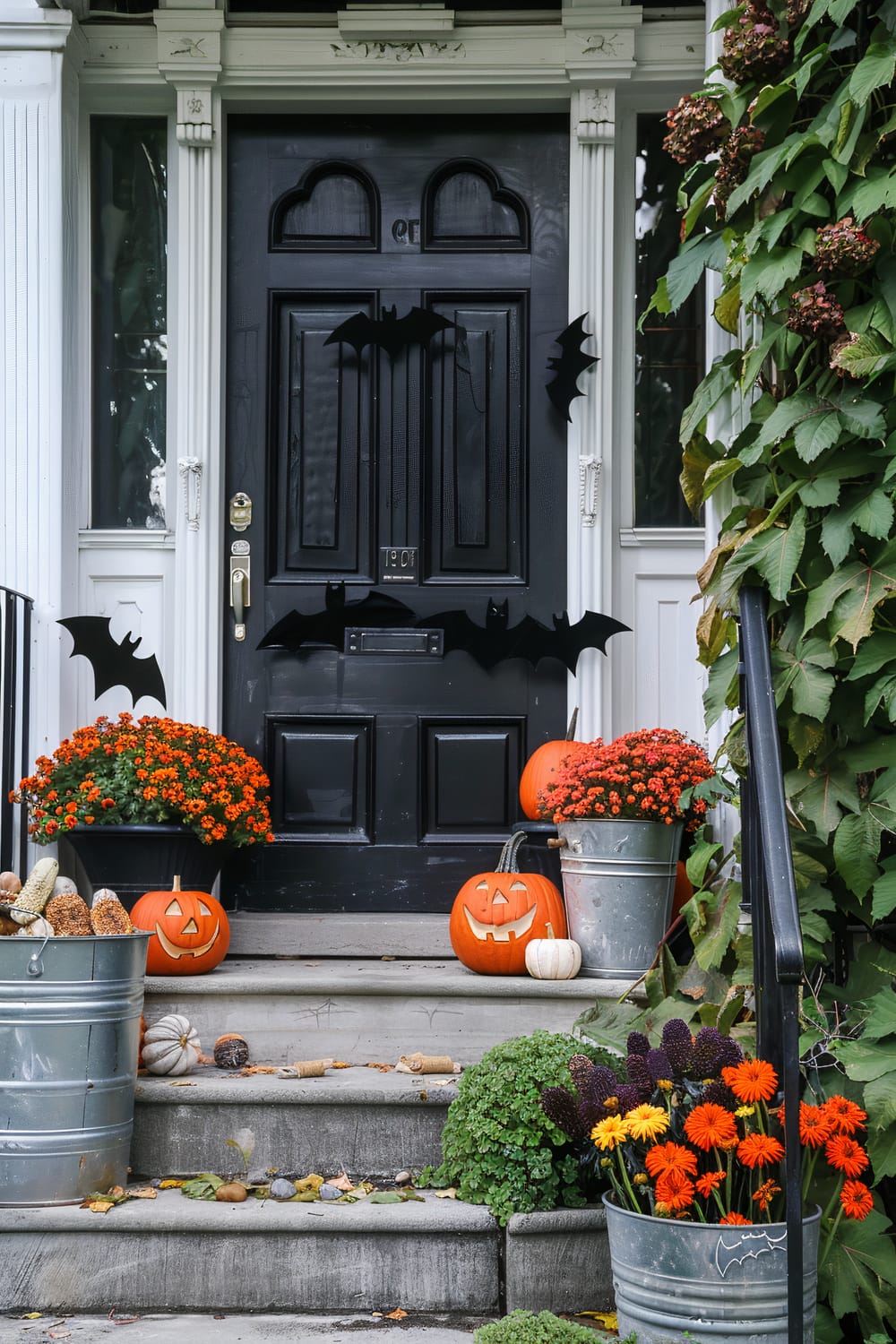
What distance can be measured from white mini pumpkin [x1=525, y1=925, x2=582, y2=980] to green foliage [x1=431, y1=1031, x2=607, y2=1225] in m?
0.60

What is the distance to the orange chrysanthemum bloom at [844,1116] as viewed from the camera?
81.0 inches

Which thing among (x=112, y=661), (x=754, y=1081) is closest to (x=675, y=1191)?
(x=754, y=1081)

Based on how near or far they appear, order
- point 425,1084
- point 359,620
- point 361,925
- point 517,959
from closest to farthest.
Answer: point 425,1084
point 517,959
point 361,925
point 359,620

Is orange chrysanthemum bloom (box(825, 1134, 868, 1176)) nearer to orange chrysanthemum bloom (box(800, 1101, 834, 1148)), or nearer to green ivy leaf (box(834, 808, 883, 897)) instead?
orange chrysanthemum bloom (box(800, 1101, 834, 1148))

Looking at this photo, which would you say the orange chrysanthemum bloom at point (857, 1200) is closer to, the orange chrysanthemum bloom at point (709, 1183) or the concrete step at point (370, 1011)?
the orange chrysanthemum bloom at point (709, 1183)

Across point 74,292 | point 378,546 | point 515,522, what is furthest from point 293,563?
point 74,292

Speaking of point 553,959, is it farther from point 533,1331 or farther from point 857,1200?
point 857,1200

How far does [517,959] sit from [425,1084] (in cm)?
60

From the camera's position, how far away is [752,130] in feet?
8.57

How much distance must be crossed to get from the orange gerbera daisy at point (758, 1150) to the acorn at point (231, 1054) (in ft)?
5.01

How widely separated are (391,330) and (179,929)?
196cm

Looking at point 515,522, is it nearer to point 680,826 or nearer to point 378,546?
point 378,546

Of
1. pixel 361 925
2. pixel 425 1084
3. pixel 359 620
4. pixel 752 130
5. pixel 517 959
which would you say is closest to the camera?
pixel 752 130

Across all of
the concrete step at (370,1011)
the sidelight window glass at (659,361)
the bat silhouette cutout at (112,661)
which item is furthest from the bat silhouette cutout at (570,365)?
the concrete step at (370,1011)
